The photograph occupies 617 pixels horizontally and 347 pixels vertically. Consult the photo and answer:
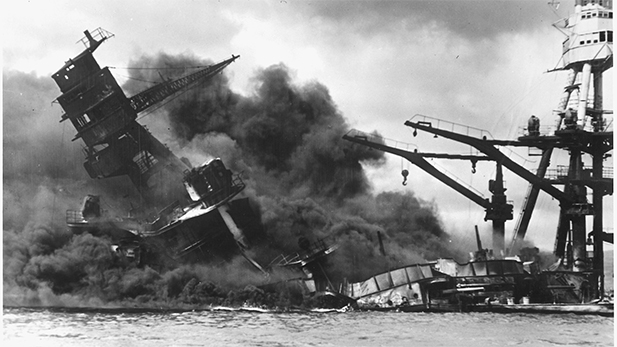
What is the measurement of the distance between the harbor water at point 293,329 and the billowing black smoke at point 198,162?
54 cm

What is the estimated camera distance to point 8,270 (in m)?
15.1

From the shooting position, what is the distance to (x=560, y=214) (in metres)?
16.6

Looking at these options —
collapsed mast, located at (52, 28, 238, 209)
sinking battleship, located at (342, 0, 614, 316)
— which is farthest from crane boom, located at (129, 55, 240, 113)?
sinking battleship, located at (342, 0, 614, 316)

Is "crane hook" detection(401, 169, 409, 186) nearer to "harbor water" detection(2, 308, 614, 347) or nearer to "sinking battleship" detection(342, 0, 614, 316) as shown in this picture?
"sinking battleship" detection(342, 0, 614, 316)

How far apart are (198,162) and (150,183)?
1.06 metres

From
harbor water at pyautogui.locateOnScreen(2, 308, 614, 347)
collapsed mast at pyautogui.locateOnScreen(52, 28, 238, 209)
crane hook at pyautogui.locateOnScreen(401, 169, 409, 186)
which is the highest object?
collapsed mast at pyautogui.locateOnScreen(52, 28, 238, 209)

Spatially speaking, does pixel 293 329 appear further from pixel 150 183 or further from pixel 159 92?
pixel 159 92

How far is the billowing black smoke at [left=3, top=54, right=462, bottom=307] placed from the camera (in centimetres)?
1540

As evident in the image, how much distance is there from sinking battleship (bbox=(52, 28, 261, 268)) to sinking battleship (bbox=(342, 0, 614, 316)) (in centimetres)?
270

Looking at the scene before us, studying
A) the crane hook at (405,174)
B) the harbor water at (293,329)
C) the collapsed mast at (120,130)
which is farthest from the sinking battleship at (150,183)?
the crane hook at (405,174)

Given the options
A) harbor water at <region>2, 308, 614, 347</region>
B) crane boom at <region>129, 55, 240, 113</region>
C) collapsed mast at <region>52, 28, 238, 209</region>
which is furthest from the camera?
crane boom at <region>129, 55, 240, 113</region>

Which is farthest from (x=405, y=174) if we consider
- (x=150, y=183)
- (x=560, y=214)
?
(x=150, y=183)

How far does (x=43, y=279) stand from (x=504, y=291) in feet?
30.4

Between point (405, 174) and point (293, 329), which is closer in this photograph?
point (293, 329)
